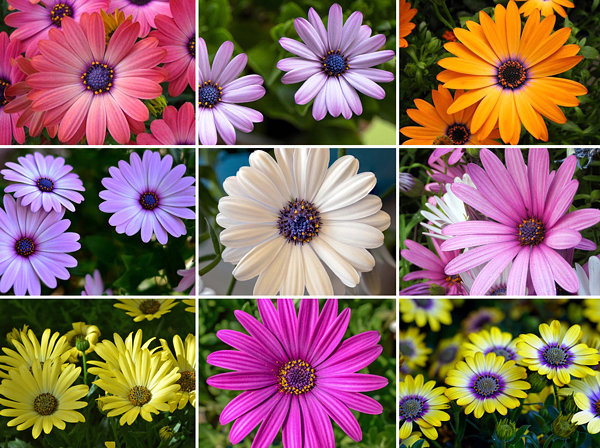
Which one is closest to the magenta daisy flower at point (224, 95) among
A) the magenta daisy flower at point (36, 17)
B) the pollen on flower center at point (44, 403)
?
the magenta daisy flower at point (36, 17)

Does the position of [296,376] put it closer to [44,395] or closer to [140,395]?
[140,395]

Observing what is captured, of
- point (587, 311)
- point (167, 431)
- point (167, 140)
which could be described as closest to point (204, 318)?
point (167, 431)

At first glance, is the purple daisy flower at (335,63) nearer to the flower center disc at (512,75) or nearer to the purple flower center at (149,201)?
the flower center disc at (512,75)

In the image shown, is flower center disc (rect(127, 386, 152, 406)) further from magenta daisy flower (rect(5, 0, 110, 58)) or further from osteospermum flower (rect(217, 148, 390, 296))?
magenta daisy flower (rect(5, 0, 110, 58))

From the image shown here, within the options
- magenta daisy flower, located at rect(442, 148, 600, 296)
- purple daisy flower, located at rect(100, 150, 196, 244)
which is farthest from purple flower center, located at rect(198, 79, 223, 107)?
magenta daisy flower, located at rect(442, 148, 600, 296)

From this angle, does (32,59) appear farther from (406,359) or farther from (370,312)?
(406,359)
